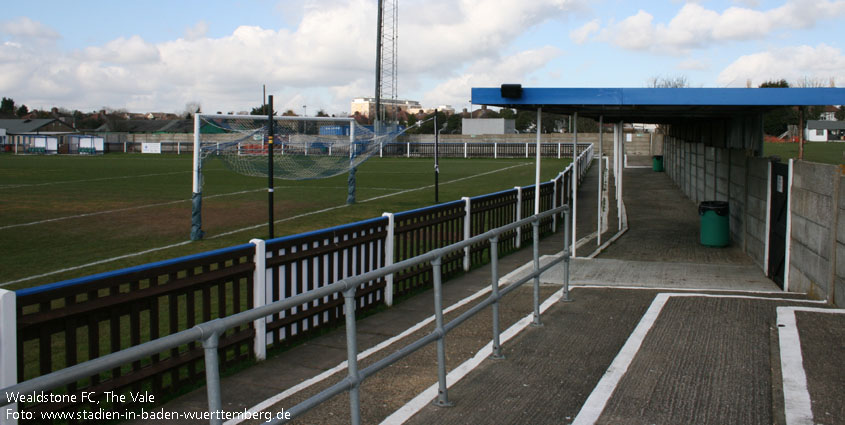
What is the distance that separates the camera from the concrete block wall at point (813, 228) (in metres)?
7.80

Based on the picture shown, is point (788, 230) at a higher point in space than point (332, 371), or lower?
higher

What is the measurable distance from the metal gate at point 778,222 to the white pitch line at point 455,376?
3.71m

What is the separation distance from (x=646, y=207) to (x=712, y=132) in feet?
12.3

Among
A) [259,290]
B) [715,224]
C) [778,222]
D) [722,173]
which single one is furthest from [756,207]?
[259,290]

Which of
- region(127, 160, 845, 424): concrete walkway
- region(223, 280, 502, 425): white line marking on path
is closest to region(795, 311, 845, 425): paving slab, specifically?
region(127, 160, 845, 424): concrete walkway

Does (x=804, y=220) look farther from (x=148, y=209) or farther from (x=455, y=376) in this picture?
(x=148, y=209)

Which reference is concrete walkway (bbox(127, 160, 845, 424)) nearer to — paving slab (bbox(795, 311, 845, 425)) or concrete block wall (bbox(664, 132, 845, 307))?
paving slab (bbox(795, 311, 845, 425))

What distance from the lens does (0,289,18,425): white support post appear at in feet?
13.7

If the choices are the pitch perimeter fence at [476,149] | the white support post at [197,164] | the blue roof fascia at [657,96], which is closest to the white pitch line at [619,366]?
the blue roof fascia at [657,96]

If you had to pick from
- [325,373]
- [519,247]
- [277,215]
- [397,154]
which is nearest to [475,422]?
[325,373]

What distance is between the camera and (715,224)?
13086mm

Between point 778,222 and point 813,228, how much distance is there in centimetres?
157

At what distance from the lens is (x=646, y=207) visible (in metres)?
20.8

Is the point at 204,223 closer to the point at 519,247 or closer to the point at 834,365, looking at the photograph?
the point at 519,247
